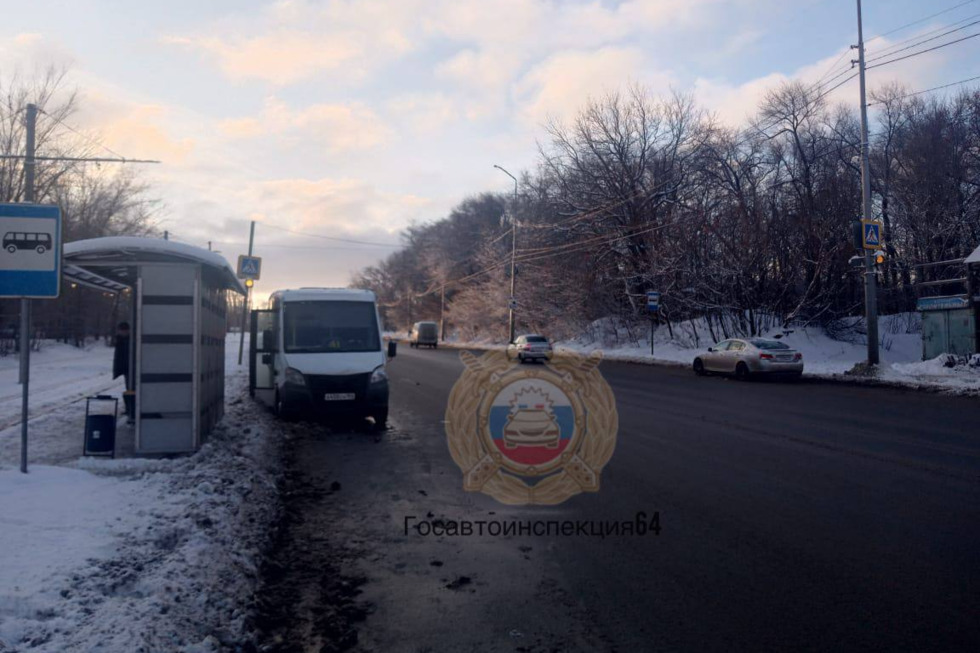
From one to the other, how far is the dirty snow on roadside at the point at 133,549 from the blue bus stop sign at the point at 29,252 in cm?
192

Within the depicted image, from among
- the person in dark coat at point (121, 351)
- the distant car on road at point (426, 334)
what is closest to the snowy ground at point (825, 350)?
the distant car on road at point (426, 334)

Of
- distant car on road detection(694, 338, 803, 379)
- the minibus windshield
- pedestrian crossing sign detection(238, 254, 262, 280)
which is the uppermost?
pedestrian crossing sign detection(238, 254, 262, 280)

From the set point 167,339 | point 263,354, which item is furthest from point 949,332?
point 167,339

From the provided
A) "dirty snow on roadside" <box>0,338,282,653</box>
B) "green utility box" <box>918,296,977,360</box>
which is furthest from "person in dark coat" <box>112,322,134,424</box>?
"green utility box" <box>918,296,977,360</box>

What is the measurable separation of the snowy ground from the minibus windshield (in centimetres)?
1592

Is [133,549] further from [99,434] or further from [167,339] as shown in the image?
[167,339]

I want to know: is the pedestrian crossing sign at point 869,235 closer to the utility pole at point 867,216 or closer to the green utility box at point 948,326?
the utility pole at point 867,216

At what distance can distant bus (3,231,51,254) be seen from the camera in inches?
280

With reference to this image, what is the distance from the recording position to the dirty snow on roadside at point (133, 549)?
386 cm

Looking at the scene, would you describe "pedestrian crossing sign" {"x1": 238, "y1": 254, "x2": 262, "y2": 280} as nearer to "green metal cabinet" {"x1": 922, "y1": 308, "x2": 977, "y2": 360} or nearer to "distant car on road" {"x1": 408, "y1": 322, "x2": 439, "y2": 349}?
"green metal cabinet" {"x1": 922, "y1": 308, "x2": 977, "y2": 360}

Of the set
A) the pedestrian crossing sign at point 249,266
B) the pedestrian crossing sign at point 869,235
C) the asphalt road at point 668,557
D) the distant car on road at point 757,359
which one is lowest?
the asphalt road at point 668,557

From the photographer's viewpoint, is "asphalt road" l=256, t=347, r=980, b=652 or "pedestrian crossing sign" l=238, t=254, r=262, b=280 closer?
"asphalt road" l=256, t=347, r=980, b=652

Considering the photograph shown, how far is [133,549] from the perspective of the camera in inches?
202

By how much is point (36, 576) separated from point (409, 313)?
294 feet
